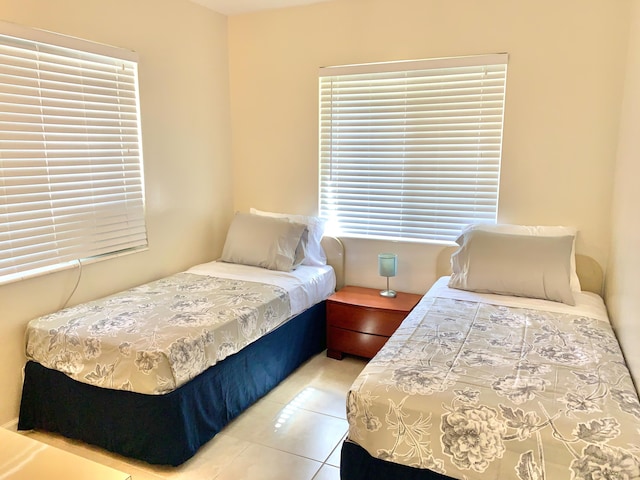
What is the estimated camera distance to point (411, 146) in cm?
334

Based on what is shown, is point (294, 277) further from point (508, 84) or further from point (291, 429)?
point (508, 84)

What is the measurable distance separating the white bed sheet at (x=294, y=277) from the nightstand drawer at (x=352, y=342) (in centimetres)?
28

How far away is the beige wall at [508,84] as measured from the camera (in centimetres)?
279

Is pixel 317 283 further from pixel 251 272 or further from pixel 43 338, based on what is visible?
pixel 43 338

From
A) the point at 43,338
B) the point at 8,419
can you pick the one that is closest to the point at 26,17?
the point at 43,338

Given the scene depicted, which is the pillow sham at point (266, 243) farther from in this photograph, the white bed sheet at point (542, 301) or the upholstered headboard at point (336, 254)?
the white bed sheet at point (542, 301)

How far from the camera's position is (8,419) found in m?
2.42

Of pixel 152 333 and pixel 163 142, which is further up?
pixel 163 142

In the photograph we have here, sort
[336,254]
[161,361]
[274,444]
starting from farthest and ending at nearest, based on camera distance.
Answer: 1. [336,254]
2. [274,444]
3. [161,361]

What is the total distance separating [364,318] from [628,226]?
5.29 feet

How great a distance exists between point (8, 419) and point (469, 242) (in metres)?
2.76

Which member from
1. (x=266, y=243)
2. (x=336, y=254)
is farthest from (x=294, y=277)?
(x=336, y=254)

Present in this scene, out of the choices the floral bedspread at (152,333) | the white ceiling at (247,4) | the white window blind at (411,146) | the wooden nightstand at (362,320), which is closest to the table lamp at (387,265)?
the wooden nightstand at (362,320)

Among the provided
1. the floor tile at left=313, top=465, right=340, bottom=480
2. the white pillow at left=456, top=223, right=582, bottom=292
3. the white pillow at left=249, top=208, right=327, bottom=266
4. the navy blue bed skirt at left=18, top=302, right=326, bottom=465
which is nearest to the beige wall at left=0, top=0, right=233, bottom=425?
the navy blue bed skirt at left=18, top=302, right=326, bottom=465
